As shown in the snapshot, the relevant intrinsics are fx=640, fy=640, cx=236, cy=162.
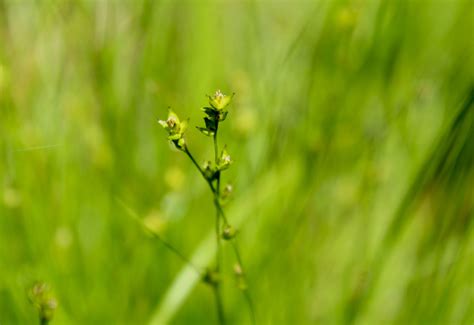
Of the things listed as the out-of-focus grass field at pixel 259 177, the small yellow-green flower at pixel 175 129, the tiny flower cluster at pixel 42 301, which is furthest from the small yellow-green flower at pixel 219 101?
the out-of-focus grass field at pixel 259 177

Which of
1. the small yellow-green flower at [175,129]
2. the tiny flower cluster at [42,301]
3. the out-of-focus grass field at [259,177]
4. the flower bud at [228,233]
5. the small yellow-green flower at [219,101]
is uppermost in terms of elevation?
the out-of-focus grass field at [259,177]

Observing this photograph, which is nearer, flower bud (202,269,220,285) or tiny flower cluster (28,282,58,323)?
tiny flower cluster (28,282,58,323)

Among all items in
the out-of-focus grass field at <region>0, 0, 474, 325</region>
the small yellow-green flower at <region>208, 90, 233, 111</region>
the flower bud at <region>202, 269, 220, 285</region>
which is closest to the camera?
the small yellow-green flower at <region>208, 90, 233, 111</region>

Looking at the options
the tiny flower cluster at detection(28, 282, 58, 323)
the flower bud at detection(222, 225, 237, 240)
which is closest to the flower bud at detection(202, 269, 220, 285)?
the flower bud at detection(222, 225, 237, 240)

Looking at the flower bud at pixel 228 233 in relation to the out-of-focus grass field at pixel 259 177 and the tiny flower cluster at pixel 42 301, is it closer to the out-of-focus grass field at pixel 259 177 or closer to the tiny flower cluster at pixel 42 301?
the tiny flower cluster at pixel 42 301

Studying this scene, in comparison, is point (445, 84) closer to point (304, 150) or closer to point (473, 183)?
point (473, 183)

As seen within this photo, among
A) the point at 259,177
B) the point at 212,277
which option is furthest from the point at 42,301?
the point at 259,177

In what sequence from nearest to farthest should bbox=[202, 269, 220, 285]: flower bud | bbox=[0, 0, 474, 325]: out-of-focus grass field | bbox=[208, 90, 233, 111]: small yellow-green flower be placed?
bbox=[208, 90, 233, 111]: small yellow-green flower < bbox=[202, 269, 220, 285]: flower bud < bbox=[0, 0, 474, 325]: out-of-focus grass field

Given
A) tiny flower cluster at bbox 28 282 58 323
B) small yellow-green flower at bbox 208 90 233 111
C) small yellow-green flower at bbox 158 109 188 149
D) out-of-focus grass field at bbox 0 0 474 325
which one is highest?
out-of-focus grass field at bbox 0 0 474 325

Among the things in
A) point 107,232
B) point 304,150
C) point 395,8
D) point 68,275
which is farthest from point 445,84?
point 68,275

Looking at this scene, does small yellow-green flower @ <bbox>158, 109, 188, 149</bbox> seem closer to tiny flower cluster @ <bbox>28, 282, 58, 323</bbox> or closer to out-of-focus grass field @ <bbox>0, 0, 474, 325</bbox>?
tiny flower cluster @ <bbox>28, 282, 58, 323</bbox>
